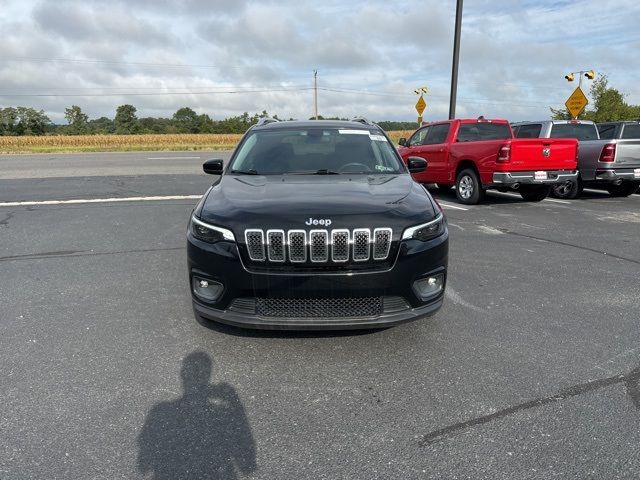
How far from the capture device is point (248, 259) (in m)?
3.10

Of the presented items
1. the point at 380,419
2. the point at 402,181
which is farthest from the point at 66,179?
the point at 380,419

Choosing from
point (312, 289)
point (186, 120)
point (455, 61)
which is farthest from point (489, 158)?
point (186, 120)

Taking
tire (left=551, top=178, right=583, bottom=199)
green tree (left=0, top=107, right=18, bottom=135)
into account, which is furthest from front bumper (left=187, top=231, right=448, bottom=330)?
green tree (left=0, top=107, right=18, bottom=135)

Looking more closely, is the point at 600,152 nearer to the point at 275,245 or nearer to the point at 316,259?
the point at 316,259

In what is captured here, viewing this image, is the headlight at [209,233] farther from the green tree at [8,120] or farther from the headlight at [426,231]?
the green tree at [8,120]

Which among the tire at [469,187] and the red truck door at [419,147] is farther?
the red truck door at [419,147]

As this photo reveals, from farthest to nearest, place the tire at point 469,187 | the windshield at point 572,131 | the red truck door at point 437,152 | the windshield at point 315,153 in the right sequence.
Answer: the windshield at point 572,131 < the red truck door at point 437,152 < the tire at point 469,187 < the windshield at point 315,153

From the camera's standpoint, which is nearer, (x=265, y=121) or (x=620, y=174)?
(x=265, y=121)

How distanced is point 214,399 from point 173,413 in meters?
0.25

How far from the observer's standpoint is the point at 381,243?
10.3 ft

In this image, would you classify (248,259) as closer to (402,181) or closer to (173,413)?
(173,413)

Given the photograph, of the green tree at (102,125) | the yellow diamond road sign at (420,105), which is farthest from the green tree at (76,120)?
the yellow diamond road sign at (420,105)

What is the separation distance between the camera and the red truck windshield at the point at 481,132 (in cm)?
1109

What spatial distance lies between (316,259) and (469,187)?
829cm
